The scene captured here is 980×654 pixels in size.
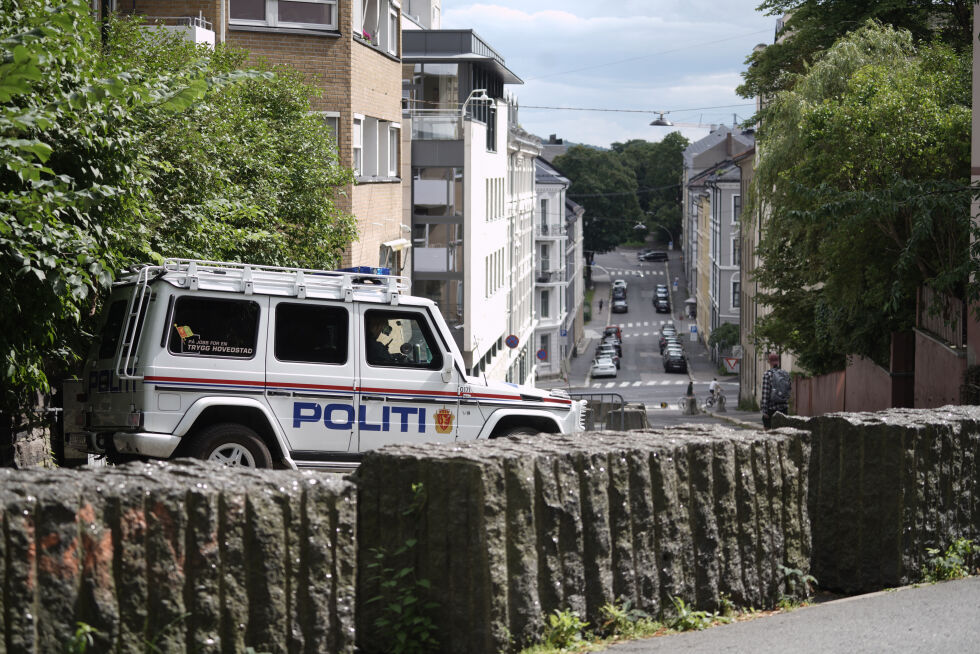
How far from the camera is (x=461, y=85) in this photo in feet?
157

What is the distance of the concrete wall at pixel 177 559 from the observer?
5.03 meters

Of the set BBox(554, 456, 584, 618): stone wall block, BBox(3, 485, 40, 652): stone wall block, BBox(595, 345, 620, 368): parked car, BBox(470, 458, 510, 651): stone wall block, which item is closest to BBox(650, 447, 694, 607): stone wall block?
BBox(554, 456, 584, 618): stone wall block

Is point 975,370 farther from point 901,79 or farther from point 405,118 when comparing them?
point 405,118

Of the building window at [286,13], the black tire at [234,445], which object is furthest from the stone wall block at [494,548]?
the building window at [286,13]

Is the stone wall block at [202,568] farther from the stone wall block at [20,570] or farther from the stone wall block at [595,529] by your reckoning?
the stone wall block at [595,529]

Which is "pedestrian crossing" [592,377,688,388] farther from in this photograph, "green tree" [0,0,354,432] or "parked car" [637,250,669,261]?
"parked car" [637,250,669,261]

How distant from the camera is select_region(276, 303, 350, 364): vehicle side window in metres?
12.1

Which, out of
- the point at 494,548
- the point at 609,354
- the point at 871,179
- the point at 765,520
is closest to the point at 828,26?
the point at 871,179

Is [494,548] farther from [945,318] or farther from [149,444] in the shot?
[945,318]

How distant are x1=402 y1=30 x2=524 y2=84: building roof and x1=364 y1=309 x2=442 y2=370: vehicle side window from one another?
3353 cm

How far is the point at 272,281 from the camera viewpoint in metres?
12.1

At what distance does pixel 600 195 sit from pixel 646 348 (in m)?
46.9

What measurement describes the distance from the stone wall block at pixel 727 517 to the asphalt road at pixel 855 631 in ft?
0.87

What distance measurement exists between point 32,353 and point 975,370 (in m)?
11.9
